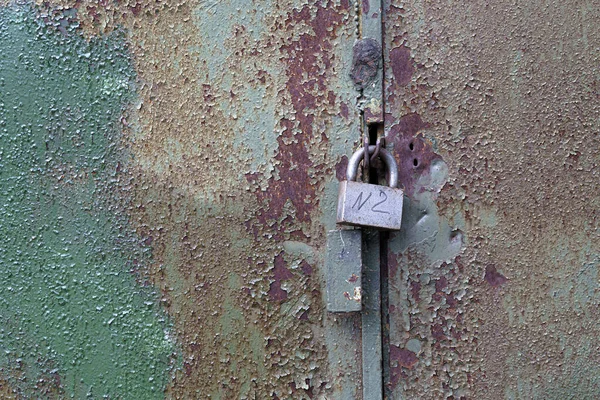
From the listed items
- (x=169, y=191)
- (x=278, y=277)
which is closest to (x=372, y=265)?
(x=278, y=277)

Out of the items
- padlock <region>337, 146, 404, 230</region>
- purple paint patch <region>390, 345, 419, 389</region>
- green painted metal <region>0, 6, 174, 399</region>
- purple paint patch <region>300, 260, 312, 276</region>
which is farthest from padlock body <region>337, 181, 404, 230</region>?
green painted metal <region>0, 6, 174, 399</region>

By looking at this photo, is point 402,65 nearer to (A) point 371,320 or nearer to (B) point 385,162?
(B) point 385,162

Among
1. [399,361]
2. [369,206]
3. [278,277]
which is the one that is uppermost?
[369,206]

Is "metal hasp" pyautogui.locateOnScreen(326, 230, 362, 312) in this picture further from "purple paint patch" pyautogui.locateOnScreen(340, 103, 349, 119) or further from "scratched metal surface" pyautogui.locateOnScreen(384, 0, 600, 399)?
"purple paint patch" pyautogui.locateOnScreen(340, 103, 349, 119)

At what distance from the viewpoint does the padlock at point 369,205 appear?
695 mm

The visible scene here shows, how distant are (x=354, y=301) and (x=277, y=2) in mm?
541

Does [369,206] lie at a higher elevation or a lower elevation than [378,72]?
lower

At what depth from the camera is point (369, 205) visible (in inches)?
27.6

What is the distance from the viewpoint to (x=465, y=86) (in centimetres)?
77

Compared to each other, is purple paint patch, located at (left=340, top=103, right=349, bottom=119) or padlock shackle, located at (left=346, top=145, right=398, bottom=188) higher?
purple paint patch, located at (left=340, top=103, right=349, bottom=119)

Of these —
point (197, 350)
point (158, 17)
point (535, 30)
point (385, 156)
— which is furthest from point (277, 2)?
point (197, 350)

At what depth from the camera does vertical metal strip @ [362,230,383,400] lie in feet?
2.47

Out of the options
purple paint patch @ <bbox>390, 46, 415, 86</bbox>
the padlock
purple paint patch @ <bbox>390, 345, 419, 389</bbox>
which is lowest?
purple paint patch @ <bbox>390, 345, 419, 389</bbox>

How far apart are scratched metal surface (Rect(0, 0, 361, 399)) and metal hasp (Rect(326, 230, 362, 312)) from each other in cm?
5
